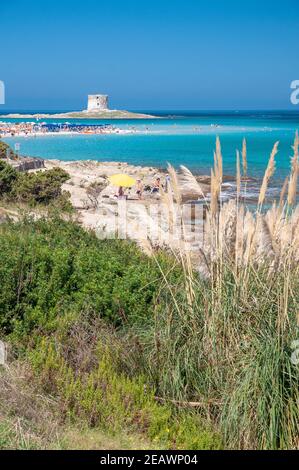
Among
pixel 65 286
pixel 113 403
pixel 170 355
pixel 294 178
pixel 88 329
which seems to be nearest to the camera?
pixel 294 178

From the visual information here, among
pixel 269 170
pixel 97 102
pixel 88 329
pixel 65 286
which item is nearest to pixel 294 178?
pixel 269 170

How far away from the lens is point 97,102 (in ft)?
495

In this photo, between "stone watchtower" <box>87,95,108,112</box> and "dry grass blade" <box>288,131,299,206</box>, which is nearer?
"dry grass blade" <box>288,131,299,206</box>

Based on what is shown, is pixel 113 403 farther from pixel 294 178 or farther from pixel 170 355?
pixel 294 178

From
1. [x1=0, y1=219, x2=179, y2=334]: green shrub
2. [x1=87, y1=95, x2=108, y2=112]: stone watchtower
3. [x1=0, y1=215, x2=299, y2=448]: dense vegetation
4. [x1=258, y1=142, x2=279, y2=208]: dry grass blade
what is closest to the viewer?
[x1=0, y1=215, x2=299, y2=448]: dense vegetation

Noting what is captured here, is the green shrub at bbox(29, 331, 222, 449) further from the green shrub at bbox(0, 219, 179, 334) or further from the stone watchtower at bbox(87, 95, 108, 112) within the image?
the stone watchtower at bbox(87, 95, 108, 112)

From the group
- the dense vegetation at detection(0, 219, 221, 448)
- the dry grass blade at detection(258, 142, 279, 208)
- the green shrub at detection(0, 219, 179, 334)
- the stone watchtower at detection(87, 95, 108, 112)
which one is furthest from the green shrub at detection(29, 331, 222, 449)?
the stone watchtower at detection(87, 95, 108, 112)

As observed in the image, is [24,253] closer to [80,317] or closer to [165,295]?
[80,317]

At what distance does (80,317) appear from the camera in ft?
15.8

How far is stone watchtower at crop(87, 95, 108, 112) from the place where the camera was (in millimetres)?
149887

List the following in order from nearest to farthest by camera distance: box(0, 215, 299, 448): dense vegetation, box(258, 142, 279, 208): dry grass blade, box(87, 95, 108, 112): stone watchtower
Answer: box(0, 215, 299, 448): dense vegetation, box(258, 142, 279, 208): dry grass blade, box(87, 95, 108, 112): stone watchtower

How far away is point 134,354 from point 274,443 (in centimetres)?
123

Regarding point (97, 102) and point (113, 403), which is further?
point (97, 102)
